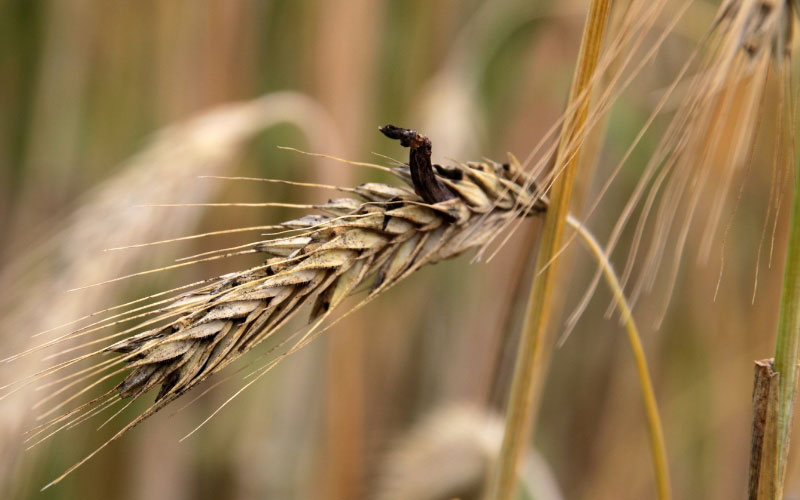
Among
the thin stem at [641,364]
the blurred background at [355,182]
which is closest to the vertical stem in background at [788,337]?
the thin stem at [641,364]

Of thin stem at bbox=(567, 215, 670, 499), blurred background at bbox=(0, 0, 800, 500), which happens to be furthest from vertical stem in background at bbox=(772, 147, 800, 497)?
blurred background at bbox=(0, 0, 800, 500)

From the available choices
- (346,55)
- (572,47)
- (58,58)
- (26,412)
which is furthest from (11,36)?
(572,47)

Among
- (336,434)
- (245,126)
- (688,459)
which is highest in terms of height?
(245,126)

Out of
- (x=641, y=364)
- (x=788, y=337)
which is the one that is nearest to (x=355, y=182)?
(x=641, y=364)

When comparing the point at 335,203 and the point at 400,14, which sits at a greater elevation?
the point at 400,14

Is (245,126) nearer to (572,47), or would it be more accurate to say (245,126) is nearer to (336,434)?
(336,434)

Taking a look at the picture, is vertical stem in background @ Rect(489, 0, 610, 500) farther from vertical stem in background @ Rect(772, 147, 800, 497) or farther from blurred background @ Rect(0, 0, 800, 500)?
blurred background @ Rect(0, 0, 800, 500)
